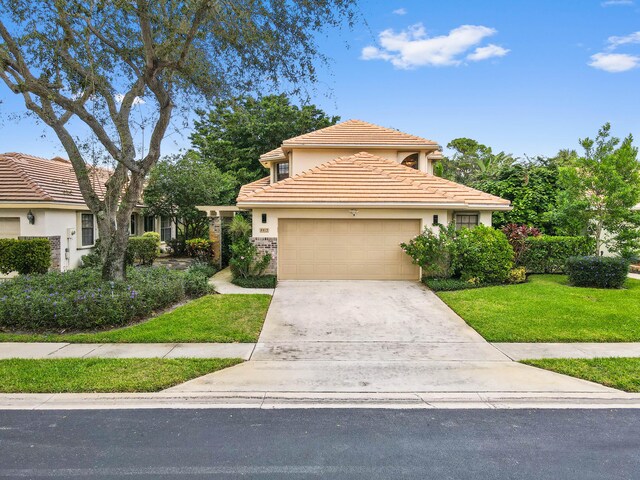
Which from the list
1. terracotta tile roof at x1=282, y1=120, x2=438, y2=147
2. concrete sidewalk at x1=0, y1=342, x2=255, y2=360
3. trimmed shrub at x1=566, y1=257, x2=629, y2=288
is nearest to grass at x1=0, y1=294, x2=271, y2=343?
concrete sidewalk at x1=0, y1=342, x2=255, y2=360

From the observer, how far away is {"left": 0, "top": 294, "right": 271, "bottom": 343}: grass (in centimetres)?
808

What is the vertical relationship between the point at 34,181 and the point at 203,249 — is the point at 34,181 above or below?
above

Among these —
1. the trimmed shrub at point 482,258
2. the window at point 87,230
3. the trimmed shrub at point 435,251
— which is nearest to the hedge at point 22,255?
the window at point 87,230

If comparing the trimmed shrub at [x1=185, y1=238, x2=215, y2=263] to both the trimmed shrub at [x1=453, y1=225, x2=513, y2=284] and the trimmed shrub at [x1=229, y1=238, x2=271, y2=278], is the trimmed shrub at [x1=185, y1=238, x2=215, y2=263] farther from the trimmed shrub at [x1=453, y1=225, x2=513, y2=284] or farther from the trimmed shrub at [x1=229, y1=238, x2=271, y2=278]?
the trimmed shrub at [x1=453, y1=225, x2=513, y2=284]

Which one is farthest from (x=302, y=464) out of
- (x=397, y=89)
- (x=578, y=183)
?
(x=397, y=89)

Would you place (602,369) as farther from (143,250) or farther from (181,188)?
(181,188)

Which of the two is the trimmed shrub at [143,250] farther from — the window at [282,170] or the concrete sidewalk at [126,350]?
the concrete sidewalk at [126,350]

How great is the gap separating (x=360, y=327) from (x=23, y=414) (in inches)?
248

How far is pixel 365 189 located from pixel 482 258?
454 cm

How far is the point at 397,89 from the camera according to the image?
1661 cm

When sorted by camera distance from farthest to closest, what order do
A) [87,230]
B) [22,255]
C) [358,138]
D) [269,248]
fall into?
[358,138] < [87,230] < [269,248] < [22,255]

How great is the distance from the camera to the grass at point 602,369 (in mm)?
6082

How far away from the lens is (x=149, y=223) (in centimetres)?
2489

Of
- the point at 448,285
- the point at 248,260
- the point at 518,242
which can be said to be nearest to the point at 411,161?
the point at 518,242
